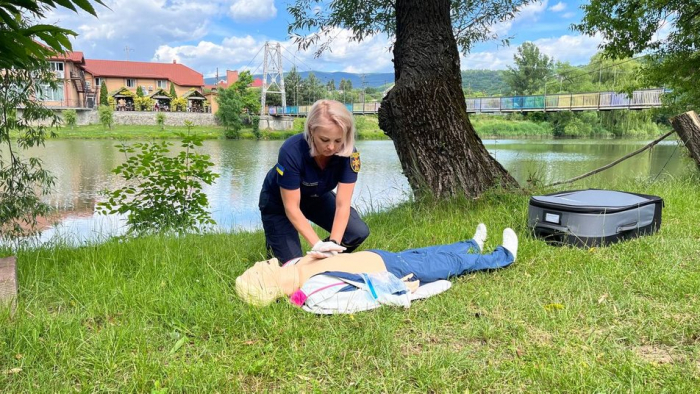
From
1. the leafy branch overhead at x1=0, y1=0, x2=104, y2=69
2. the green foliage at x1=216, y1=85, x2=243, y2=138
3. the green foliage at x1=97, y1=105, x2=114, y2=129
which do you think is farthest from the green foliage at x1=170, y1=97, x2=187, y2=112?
the leafy branch overhead at x1=0, y1=0, x2=104, y2=69

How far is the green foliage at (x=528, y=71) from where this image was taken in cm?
5606

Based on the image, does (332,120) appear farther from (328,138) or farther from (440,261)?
(440,261)

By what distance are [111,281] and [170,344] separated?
0.76 meters

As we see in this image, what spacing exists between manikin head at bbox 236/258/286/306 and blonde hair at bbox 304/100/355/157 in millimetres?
646

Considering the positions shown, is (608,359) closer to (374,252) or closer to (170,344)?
(374,252)

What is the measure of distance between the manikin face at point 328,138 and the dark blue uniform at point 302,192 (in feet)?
0.44

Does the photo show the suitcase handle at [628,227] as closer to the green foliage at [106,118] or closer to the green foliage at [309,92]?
the green foliage at [106,118]

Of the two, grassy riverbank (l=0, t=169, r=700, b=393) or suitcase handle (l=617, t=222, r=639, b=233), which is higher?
suitcase handle (l=617, t=222, r=639, b=233)

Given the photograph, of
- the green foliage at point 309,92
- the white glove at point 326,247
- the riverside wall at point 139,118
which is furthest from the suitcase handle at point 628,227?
the green foliage at point 309,92

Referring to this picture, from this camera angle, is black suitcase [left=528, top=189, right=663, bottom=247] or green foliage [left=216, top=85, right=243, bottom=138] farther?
green foliage [left=216, top=85, right=243, bottom=138]

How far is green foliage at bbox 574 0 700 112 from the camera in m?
7.38

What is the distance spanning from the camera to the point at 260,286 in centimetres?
210

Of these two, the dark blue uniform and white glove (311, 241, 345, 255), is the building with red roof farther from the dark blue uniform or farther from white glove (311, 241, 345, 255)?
white glove (311, 241, 345, 255)

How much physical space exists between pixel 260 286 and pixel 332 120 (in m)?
0.84
